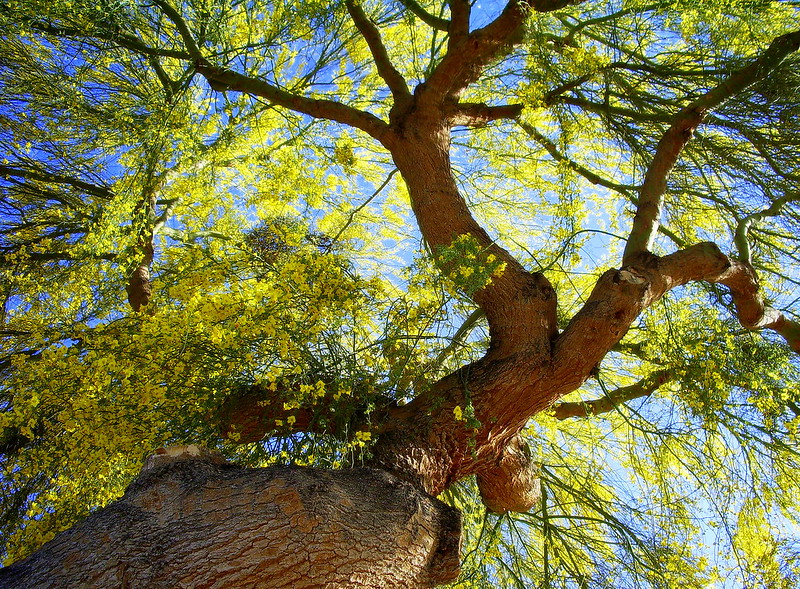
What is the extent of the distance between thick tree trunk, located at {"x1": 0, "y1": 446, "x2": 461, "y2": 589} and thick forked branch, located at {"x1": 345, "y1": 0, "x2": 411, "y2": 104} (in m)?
2.56

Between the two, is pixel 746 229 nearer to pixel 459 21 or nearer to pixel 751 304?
pixel 751 304

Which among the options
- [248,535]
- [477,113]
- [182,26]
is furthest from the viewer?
[477,113]

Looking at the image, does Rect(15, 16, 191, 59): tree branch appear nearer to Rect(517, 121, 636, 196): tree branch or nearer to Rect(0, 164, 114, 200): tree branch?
Rect(0, 164, 114, 200): tree branch

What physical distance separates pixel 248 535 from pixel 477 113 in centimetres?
310

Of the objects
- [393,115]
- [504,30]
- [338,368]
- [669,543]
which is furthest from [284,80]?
[669,543]

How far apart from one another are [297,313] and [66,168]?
8.86 ft

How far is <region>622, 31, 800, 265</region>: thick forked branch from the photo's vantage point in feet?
9.97

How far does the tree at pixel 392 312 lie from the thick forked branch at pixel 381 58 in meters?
0.02

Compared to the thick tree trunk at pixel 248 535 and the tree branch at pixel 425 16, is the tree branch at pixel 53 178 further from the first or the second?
the thick tree trunk at pixel 248 535

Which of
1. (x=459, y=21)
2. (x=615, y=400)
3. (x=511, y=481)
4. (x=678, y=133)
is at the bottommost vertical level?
(x=511, y=481)

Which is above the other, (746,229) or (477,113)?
(477,113)

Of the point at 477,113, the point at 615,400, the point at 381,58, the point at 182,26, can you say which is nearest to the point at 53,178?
the point at 182,26

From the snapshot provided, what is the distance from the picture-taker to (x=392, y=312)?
2555 mm

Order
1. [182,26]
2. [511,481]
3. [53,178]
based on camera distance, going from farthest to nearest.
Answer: [53,178], [182,26], [511,481]
